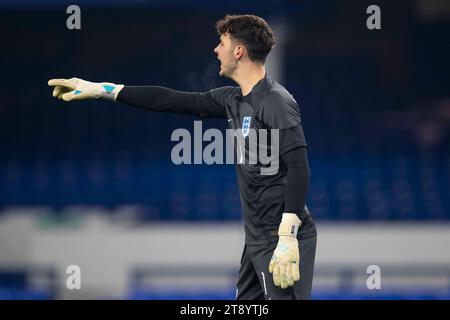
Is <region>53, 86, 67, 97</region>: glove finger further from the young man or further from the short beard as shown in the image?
the short beard

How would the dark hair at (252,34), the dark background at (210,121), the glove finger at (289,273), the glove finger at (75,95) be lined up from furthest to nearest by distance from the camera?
the dark background at (210,121) → the glove finger at (75,95) → the dark hair at (252,34) → the glove finger at (289,273)

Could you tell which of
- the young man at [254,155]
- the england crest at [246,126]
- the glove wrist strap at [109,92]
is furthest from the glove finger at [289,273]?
the glove wrist strap at [109,92]

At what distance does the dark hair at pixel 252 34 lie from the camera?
158 inches

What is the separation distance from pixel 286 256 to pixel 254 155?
0.45m

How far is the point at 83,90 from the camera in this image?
13.7 feet

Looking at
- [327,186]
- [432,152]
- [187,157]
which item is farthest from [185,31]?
[432,152]

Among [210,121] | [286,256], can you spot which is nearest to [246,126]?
[286,256]

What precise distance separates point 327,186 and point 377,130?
731 millimetres

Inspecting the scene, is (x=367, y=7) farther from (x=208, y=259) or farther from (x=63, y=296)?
(x=63, y=296)

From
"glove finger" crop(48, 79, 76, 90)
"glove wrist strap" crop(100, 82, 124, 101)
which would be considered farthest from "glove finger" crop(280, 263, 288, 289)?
"glove finger" crop(48, 79, 76, 90)

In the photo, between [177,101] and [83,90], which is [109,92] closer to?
[83,90]

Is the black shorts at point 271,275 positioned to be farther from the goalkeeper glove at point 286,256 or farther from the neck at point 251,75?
the neck at point 251,75

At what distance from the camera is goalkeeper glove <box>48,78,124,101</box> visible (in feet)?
13.7

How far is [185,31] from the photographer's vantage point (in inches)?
355
